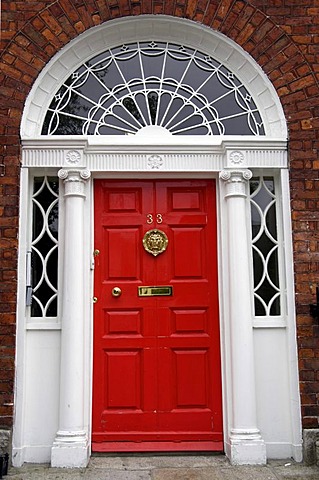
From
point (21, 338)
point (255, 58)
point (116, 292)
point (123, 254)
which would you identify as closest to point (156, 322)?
point (116, 292)

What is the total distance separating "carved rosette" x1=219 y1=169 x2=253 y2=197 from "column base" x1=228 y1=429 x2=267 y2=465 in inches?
77.3

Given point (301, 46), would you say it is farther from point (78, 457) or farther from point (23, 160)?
point (78, 457)

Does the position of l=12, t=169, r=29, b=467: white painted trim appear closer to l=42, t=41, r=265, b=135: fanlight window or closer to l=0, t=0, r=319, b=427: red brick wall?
l=0, t=0, r=319, b=427: red brick wall

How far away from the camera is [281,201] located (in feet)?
14.1

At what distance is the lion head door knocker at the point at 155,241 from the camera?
14.0 feet

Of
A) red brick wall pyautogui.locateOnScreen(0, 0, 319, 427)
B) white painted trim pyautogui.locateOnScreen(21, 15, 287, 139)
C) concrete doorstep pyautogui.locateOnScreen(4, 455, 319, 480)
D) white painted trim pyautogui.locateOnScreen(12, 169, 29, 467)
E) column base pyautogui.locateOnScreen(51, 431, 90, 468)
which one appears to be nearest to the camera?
concrete doorstep pyautogui.locateOnScreen(4, 455, 319, 480)

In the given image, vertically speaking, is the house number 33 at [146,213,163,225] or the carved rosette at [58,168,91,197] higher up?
the carved rosette at [58,168,91,197]

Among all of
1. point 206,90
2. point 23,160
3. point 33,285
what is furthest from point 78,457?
point 206,90

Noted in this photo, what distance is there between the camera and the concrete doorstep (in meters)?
3.59

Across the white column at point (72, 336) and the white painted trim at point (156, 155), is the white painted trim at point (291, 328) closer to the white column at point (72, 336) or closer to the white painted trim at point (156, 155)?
the white painted trim at point (156, 155)

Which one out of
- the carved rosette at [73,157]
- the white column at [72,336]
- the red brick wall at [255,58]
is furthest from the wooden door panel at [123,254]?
the red brick wall at [255,58]

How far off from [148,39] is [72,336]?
110 inches

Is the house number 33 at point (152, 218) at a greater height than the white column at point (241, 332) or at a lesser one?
greater

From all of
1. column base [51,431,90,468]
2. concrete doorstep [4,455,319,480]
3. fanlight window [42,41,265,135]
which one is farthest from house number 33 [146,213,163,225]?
concrete doorstep [4,455,319,480]
